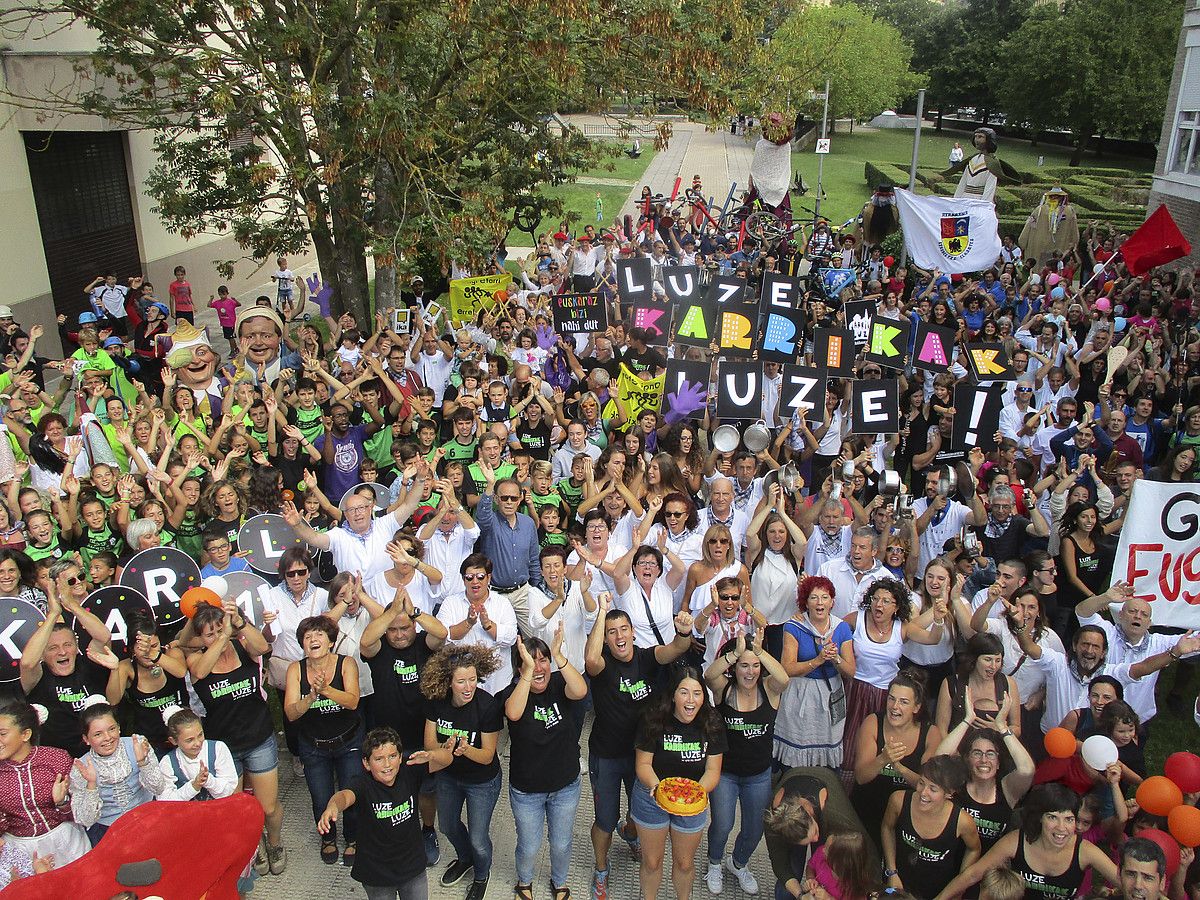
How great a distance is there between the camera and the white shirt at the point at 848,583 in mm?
6078

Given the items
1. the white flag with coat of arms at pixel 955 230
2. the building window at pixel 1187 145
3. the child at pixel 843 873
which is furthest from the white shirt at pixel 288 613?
the building window at pixel 1187 145

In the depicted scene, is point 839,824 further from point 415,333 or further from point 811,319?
point 811,319

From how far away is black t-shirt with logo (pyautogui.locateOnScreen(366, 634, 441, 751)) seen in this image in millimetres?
5441

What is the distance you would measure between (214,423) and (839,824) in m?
6.63

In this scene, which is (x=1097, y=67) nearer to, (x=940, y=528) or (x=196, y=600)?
(x=940, y=528)

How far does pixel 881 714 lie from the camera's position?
5.37 m

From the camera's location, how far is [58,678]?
525cm

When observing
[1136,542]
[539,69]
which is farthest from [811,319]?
[1136,542]

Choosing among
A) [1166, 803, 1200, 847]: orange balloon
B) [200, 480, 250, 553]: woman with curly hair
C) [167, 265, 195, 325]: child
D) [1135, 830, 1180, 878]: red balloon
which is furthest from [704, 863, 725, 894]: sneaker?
[167, 265, 195, 325]: child

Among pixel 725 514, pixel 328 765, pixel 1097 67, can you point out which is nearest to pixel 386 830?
pixel 328 765

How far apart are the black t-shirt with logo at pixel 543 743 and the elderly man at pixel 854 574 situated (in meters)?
1.99

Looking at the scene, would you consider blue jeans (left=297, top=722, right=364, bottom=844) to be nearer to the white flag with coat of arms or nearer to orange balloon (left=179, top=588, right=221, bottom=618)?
orange balloon (left=179, top=588, right=221, bottom=618)

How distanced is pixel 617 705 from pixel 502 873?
127 centimetres

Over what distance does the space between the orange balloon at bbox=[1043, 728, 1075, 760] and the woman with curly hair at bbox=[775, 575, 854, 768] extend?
106 centimetres
